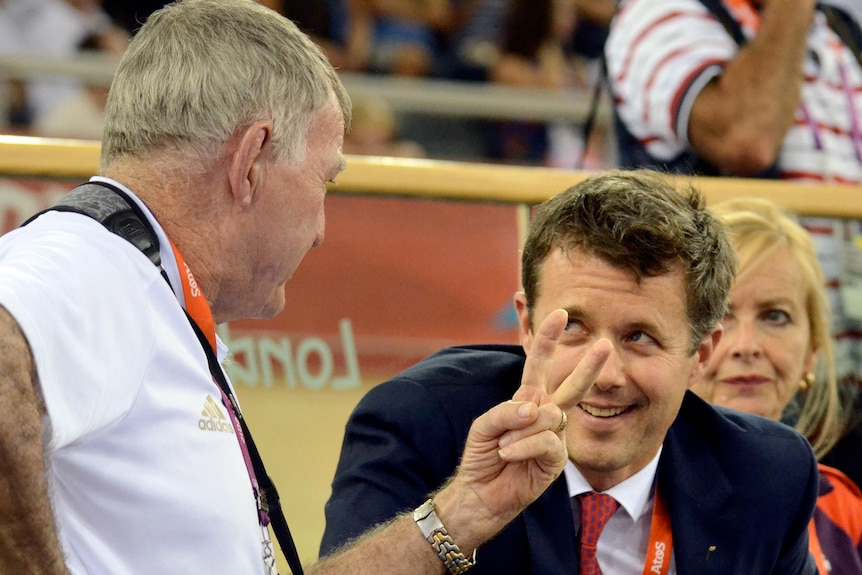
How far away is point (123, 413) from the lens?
129 centimetres

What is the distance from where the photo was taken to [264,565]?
1.51m

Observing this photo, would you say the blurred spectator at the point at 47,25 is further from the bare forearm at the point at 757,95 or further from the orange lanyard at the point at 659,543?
the orange lanyard at the point at 659,543

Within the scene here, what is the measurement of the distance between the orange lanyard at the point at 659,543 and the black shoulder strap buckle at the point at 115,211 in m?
1.07

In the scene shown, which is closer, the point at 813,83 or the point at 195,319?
the point at 195,319

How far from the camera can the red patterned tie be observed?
6.59ft

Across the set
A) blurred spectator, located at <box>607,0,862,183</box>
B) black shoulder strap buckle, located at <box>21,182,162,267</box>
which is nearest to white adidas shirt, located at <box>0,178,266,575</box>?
black shoulder strap buckle, located at <box>21,182,162,267</box>

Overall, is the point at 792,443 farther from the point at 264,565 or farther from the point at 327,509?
the point at 264,565

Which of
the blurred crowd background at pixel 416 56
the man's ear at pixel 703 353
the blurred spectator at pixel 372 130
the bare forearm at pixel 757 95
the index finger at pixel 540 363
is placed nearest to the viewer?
the index finger at pixel 540 363

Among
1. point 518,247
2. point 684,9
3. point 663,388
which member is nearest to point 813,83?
point 684,9

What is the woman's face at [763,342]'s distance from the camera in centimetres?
280

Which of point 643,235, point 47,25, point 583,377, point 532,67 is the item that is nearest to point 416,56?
point 532,67

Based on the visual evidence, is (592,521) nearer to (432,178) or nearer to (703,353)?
(703,353)

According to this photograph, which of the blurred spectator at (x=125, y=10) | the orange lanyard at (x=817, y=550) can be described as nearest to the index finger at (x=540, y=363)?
the orange lanyard at (x=817, y=550)

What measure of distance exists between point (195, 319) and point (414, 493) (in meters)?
0.63
